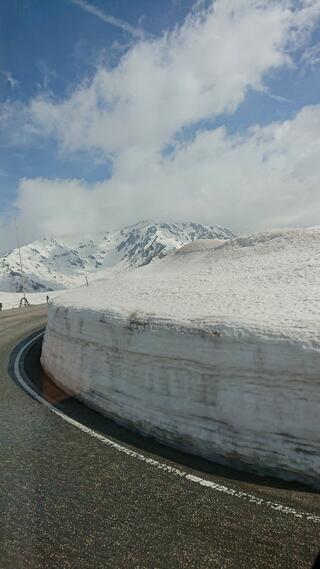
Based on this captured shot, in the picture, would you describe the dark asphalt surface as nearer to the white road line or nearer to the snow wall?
the white road line

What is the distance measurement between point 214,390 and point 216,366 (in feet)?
1.24

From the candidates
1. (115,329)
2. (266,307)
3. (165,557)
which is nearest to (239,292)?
(266,307)

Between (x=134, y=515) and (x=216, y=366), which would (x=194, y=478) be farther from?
(x=216, y=366)

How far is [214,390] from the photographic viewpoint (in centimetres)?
685

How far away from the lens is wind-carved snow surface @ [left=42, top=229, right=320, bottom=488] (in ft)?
19.8

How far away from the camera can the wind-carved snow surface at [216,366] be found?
6027 mm

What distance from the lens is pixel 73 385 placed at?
1036 centimetres

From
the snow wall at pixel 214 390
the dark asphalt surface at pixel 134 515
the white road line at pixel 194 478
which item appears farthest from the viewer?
the snow wall at pixel 214 390

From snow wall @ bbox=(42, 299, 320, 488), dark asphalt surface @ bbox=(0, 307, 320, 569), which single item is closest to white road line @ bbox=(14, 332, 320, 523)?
dark asphalt surface @ bbox=(0, 307, 320, 569)

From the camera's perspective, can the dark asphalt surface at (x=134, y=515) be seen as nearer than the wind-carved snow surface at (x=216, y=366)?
Yes

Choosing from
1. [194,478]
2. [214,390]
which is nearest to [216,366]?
[214,390]

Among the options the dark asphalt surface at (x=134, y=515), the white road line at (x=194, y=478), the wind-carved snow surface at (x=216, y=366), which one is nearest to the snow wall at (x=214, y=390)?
the wind-carved snow surface at (x=216, y=366)

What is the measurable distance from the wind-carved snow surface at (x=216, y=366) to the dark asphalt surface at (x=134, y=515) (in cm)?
46

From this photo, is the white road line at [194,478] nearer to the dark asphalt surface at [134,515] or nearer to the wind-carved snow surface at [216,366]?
the dark asphalt surface at [134,515]
